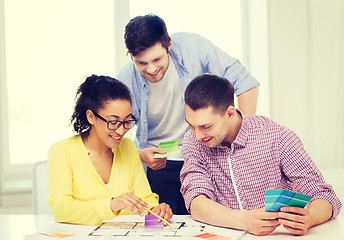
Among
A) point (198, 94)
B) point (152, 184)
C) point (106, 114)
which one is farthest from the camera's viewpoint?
point (152, 184)

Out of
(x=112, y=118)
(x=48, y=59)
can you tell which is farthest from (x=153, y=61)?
(x=48, y=59)

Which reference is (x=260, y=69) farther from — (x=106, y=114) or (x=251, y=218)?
(x=251, y=218)

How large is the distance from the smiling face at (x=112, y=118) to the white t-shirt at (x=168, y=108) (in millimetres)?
398

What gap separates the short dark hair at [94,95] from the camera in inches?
75.6

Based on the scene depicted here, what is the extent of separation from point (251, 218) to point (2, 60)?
7.45 ft

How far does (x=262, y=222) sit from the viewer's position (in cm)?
146

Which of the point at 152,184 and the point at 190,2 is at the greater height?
the point at 190,2

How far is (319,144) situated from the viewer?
351 cm

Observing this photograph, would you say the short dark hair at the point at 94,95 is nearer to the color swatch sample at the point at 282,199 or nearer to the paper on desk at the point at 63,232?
the paper on desk at the point at 63,232

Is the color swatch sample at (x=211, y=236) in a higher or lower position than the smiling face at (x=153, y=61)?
lower

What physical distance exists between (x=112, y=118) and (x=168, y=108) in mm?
478

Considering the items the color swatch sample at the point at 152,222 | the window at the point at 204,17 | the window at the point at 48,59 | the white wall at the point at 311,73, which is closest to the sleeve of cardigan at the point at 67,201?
the color swatch sample at the point at 152,222

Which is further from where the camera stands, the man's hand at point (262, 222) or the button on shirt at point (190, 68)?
the button on shirt at point (190, 68)

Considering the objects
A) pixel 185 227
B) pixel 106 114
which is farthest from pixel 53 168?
pixel 185 227
